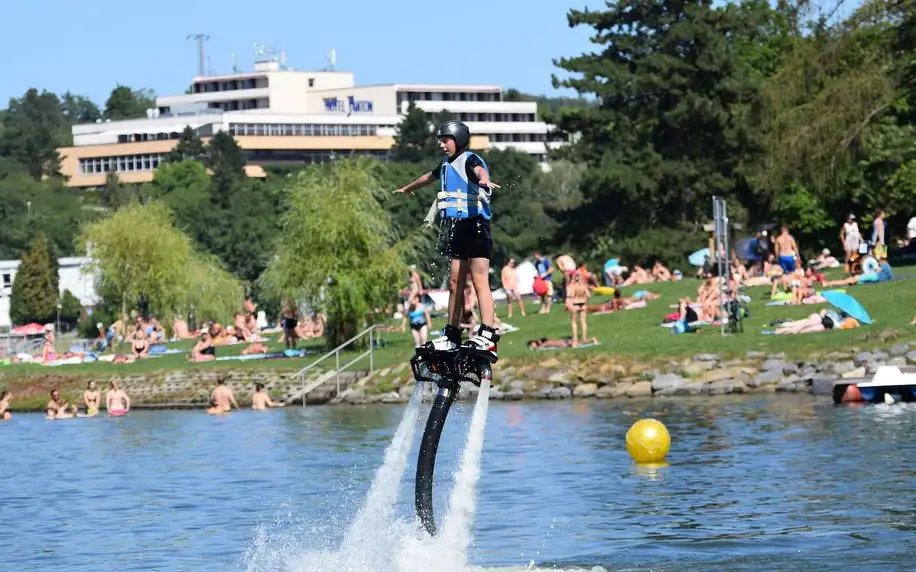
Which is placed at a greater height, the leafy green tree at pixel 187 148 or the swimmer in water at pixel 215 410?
the leafy green tree at pixel 187 148

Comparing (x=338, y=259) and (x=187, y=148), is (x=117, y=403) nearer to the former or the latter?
(x=338, y=259)

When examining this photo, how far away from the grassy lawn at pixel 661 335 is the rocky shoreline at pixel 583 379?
0.37 m

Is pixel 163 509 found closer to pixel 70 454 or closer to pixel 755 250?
pixel 70 454

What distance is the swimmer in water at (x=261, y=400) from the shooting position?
1774 inches

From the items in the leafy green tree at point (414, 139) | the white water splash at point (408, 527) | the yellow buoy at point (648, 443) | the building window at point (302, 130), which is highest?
the building window at point (302, 130)

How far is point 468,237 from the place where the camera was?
13.8 meters

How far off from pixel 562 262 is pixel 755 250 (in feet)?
30.6

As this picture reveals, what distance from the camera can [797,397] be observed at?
37.2m

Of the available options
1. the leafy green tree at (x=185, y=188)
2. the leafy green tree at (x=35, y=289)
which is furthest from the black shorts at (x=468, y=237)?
the leafy green tree at (x=185, y=188)

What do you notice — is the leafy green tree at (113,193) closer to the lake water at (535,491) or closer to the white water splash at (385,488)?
the lake water at (535,491)

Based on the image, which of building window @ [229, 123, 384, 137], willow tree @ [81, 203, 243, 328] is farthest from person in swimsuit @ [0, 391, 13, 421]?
building window @ [229, 123, 384, 137]

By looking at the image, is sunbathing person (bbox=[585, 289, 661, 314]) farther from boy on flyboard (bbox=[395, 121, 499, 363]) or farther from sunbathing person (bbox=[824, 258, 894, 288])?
boy on flyboard (bbox=[395, 121, 499, 363])

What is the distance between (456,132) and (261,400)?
1257 inches

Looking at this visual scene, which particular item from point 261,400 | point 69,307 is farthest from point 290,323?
point 69,307
